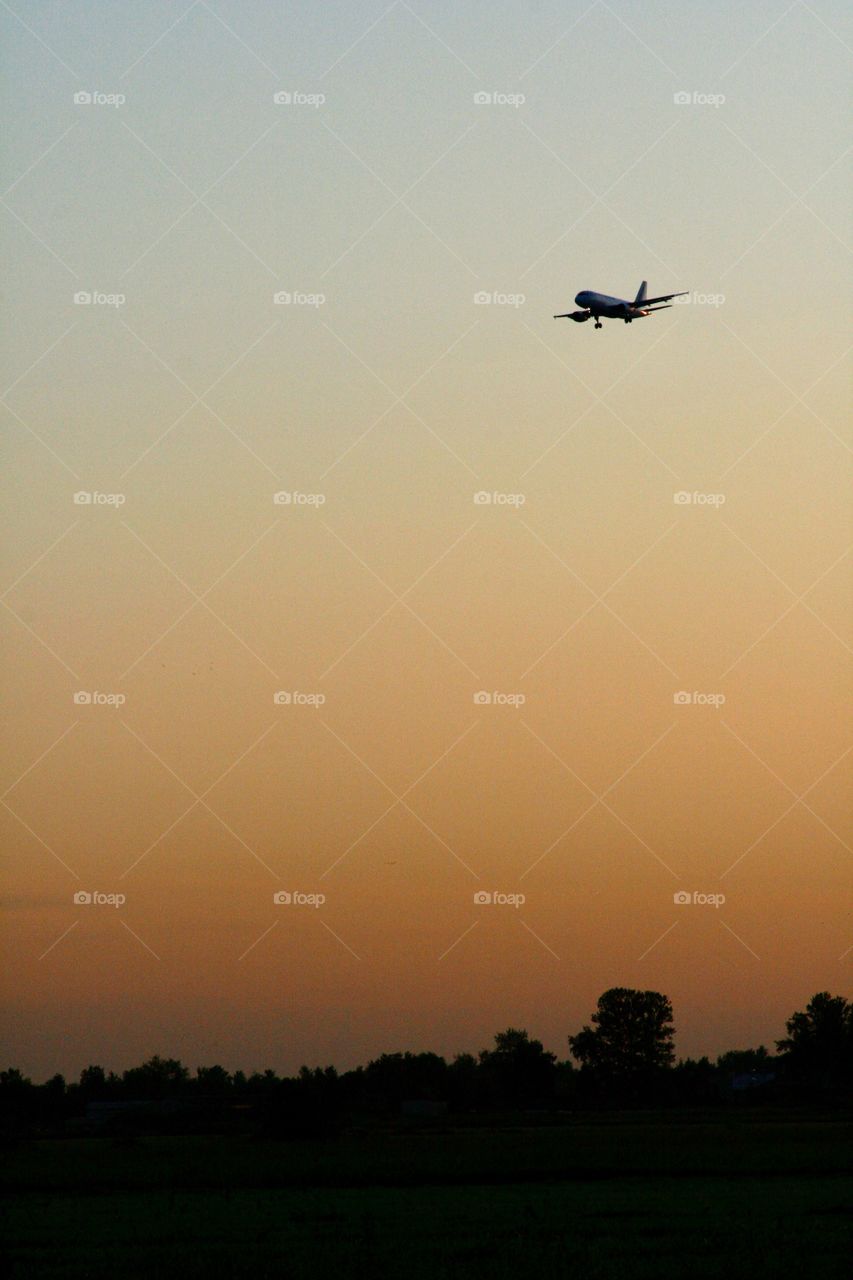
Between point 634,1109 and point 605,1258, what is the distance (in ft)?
362

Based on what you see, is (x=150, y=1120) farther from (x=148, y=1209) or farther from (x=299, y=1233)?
(x=299, y=1233)

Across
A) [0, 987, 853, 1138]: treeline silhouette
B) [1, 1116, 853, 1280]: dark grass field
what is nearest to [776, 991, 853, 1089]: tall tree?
[0, 987, 853, 1138]: treeline silhouette

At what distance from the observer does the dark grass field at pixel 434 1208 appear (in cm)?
3716

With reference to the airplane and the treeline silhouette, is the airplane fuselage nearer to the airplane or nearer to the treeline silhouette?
the airplane

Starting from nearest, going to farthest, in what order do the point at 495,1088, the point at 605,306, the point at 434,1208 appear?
the point at 434,1208
the point at 605,306
the point at 495,1088

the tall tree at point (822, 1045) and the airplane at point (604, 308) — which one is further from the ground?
the airplane at point (604, 308)

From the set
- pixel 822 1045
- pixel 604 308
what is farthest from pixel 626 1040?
pixel 604 308

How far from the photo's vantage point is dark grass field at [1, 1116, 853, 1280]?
37156 mm

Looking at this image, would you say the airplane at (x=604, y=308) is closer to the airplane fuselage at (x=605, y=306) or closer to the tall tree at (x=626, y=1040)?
the airplane fuselage at (x=605, y=306)

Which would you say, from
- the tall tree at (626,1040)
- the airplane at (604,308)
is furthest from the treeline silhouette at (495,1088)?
the airplane at (604,308)

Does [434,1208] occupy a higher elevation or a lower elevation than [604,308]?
lower

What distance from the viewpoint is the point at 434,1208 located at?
50469 mm

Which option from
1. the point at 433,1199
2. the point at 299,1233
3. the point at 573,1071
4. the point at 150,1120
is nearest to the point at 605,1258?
the point at 299,1233

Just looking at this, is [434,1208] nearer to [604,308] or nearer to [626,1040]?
[604,308]
